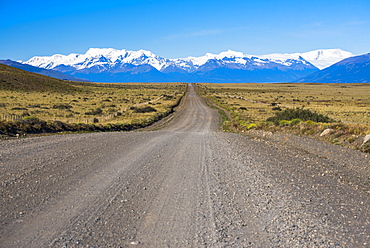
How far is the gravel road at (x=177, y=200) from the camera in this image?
5129 mm

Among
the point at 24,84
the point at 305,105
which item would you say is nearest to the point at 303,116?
the point at 305,105

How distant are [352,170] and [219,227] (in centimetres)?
750

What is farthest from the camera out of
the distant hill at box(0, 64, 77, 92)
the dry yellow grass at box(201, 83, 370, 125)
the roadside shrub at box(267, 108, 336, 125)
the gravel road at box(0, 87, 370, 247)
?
the distant hill at box(0, 64, 77, 92)

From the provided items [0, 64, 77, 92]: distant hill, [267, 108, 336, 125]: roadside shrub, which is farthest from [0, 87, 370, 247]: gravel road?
[0, 64, 77, 92]: distant hill

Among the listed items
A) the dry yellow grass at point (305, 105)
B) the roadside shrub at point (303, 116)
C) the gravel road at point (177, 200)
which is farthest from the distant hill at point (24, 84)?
the gravel road at point (177, 200)

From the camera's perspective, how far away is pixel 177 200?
22.5 ft

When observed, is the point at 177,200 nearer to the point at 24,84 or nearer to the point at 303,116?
the point at 303,116

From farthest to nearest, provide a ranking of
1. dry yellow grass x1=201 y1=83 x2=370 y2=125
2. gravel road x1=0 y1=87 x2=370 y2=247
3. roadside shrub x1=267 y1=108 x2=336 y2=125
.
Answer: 1. dry yellow grass x1=201 y1=83 x2=370 y2=125
2. roadside shrub x1=267 y1=108 x2=336 y2=125
3. gravel road x1=0 y1=87 x2=370 y2=247

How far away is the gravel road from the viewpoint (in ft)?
16.8

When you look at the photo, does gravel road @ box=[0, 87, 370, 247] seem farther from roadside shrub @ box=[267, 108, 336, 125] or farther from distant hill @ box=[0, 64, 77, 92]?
distant hill @ box=[0, 64, 77, 92]

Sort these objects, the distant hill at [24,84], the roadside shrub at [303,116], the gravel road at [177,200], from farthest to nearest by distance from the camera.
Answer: the distant hill at [24,84] → the roadside shrub at [303,116] → the gravel road at [177,200]

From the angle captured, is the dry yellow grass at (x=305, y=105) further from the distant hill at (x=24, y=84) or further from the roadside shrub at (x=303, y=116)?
the distant hill at (x=24, y=84)

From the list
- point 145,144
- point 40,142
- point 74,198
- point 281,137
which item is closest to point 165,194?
point 74,198

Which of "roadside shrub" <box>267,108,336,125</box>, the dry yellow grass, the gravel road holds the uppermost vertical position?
the gravel road
